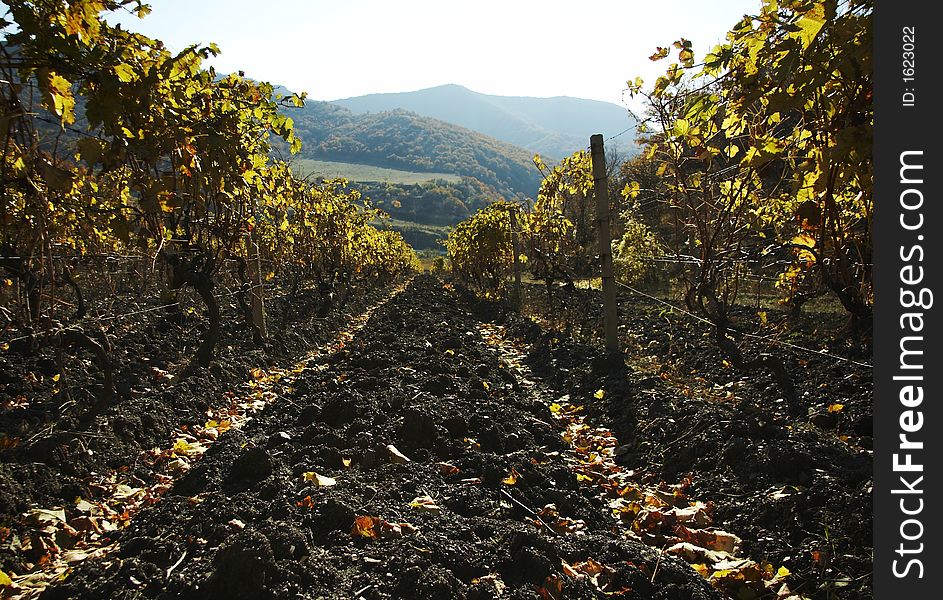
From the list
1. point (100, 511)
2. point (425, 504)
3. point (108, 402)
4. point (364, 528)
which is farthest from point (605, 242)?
point (100, 511)

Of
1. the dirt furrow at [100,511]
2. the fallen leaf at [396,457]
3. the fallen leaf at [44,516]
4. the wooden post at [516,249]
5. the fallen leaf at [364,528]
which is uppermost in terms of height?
the wooden post at [516,249]

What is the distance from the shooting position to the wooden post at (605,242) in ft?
23.7

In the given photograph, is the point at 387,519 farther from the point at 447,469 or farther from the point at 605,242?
the point at 605,242

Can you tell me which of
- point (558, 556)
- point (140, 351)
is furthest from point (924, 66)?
point (140, 351)

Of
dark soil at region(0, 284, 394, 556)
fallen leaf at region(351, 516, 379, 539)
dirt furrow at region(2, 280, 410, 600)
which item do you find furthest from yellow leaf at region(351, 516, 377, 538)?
dark soil at region(0, 284, 394, 556)

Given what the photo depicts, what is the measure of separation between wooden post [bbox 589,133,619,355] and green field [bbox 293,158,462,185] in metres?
143

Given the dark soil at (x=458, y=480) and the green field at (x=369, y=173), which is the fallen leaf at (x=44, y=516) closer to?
the dark soil at (x=458, y=480)

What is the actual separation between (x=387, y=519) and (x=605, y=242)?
532 cm

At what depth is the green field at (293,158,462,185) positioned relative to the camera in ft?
494

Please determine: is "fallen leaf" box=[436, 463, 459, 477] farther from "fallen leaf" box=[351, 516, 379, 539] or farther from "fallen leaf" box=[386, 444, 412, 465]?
"fallen leaf" box=[351, 516, 379, 539]

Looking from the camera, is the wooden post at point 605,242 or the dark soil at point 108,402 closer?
the dark soil at point 108,402

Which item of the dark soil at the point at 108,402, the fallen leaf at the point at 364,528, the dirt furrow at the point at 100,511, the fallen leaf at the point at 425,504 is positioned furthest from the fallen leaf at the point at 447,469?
the dark soil at the point at 108,402

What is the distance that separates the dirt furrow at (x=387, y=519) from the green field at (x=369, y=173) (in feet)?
479

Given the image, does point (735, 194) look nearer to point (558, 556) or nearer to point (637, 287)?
point (558, 556)
